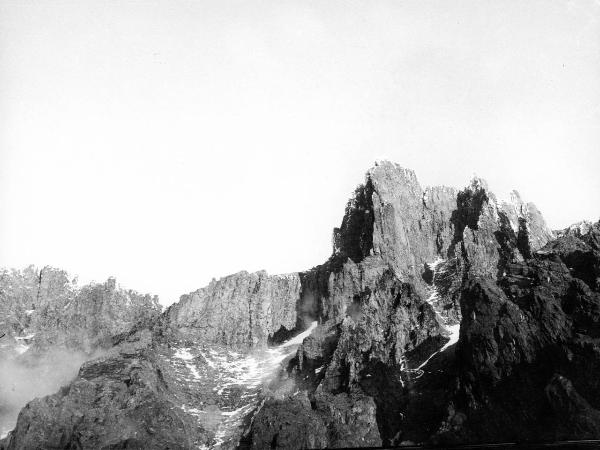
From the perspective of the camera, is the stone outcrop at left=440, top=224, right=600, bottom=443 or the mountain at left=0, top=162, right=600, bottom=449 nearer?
the stone outcrop at left=440, top=224, right=600, bottom=443

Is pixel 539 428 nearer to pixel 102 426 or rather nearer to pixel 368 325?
pixel 368 325

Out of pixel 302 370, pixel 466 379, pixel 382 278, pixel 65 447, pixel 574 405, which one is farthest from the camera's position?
pixel 382 278

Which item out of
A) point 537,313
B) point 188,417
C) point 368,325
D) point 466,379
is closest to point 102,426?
point 188,417

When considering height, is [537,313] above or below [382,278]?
below

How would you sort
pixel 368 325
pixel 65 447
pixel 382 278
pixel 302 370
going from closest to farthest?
pixel 65 447
pixel 368 325
pixel 302 370
pixel 382 278

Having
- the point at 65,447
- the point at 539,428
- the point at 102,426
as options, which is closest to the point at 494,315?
the point at 539,428

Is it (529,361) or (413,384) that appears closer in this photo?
(529,361)

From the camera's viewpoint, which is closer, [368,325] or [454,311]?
[368,325]

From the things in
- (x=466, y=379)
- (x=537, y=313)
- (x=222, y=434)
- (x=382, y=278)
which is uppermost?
(x=382, y=278)

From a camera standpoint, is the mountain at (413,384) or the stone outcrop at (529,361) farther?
the mountain at (413,384)

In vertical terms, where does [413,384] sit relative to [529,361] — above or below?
below
